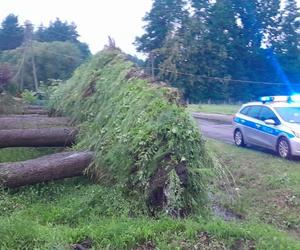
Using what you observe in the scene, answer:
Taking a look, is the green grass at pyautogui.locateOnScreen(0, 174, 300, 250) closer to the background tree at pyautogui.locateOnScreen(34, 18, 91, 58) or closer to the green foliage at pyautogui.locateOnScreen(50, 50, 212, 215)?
the green foliage at pyautogui.locateOnScreen(50, 50, 212, 215)

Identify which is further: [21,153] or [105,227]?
[21,153]

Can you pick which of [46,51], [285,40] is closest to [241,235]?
[46,51]

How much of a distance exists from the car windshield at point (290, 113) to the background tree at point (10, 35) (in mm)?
44010

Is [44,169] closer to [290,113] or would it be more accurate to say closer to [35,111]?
[35,111]

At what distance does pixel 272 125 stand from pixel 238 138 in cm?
222

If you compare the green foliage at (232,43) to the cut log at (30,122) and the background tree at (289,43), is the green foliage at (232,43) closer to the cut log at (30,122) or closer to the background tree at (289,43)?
the background tree at (289,43)

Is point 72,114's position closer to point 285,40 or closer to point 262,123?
point 262,123

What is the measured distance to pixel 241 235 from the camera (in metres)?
6.09

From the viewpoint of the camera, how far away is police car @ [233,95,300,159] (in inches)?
480

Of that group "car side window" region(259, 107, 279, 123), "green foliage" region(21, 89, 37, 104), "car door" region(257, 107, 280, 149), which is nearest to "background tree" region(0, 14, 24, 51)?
"green foliage" region(21, 89, 37, 104)

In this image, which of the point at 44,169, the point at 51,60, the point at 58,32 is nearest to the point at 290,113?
the point at 44,169

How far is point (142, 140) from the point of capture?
23.2ft

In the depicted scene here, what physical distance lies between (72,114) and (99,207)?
4.39m

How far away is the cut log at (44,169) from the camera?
740cm
